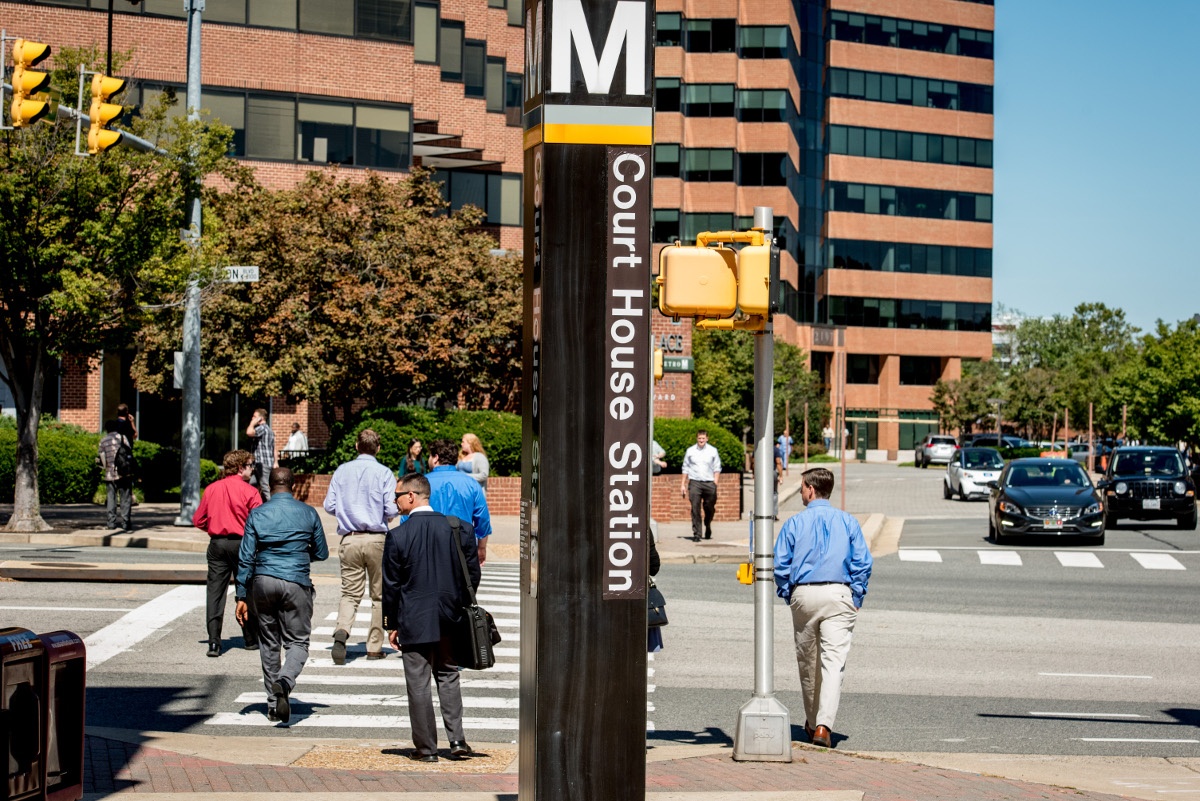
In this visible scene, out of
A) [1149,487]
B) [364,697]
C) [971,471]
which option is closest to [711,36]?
[971,471]

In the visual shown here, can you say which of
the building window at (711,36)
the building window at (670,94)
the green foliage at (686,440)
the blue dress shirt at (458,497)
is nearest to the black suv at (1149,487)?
the green foliage at (686,440)

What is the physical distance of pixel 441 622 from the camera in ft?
29.7

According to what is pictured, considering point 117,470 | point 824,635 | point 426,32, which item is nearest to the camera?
point 824,635

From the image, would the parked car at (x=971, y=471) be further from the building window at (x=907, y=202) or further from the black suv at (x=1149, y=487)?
the building window at (x=907, y=202)

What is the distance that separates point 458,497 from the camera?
1173 centimetres

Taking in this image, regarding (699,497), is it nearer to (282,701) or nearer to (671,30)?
(282,701)

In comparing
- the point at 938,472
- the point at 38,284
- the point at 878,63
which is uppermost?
the point at 878,63

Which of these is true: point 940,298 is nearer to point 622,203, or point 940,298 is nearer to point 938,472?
point 938,472

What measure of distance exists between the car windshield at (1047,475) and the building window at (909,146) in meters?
64.9

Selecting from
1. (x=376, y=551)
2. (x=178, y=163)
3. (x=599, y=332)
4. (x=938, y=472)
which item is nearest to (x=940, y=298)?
(x=938, y=472)

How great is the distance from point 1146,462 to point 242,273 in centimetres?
1903

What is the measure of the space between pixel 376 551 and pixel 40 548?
32.4 feet

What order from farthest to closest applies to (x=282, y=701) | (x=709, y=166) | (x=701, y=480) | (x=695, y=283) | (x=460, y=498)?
(x=709, y=166), (x=701, y=480), (x=460, y=498), (x=282, y=701), (x=695, y=283)

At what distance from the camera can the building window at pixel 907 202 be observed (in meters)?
90.2
